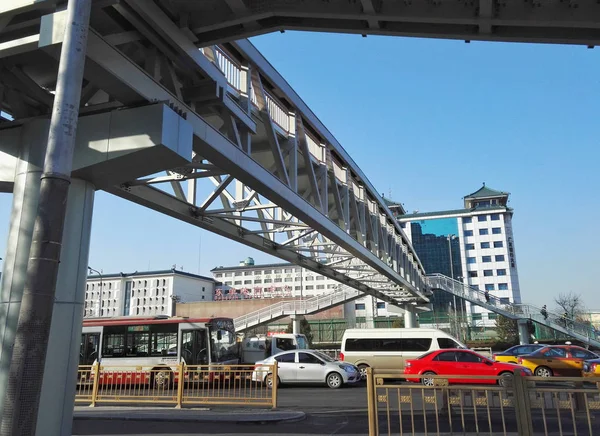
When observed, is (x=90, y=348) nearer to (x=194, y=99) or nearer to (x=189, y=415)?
(x=189, y=415)

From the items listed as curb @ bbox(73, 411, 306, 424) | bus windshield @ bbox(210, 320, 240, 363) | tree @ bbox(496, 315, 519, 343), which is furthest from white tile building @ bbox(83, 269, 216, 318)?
curb @ bbox(73, 411, 306, 424)

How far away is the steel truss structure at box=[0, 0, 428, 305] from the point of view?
6.73 meters

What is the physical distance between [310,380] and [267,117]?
1205 cm

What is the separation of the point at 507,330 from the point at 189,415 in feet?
177

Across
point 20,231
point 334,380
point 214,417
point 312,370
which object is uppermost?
point 20,231

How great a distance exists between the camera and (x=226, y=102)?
9.04 metres

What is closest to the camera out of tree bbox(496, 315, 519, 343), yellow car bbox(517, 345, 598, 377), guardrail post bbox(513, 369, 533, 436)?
guardrail post bbox(513, 369, 533, 436)

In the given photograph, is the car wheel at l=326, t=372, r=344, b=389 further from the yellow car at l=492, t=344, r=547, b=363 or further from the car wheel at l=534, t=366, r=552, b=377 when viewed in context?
the yellow car at l=492, t=344, r=547, b=363

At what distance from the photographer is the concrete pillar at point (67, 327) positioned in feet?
21.2

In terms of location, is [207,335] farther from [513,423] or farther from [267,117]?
[513,423]

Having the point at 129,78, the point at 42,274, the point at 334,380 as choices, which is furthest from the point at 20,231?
the point at 334,380

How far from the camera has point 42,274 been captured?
4.01 metres

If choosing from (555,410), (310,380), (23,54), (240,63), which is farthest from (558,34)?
(310,380)

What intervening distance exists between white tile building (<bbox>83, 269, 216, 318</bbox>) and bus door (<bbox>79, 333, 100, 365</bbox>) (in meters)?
97.9
